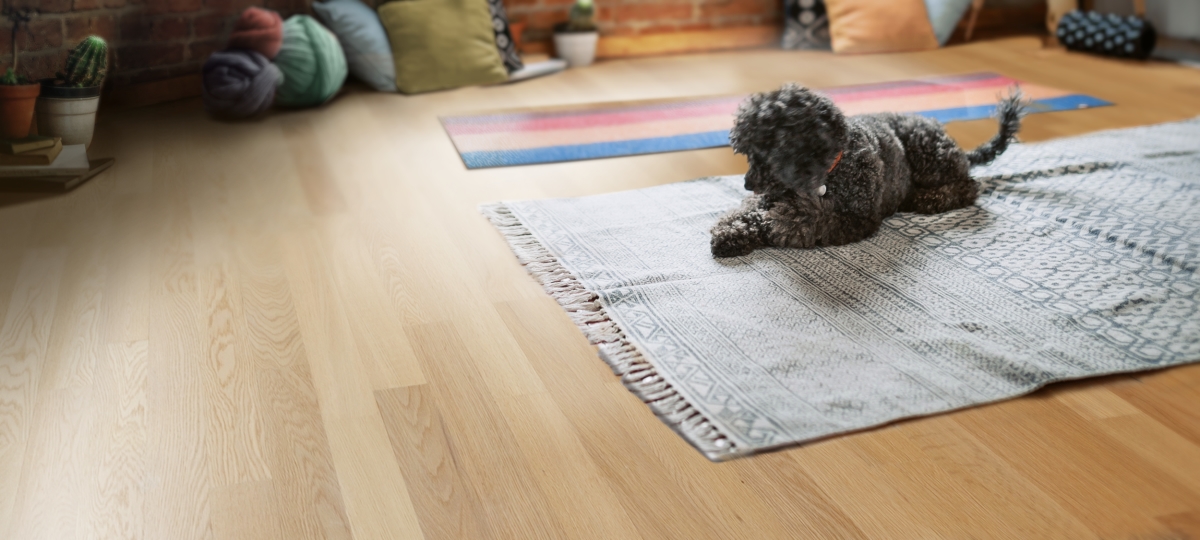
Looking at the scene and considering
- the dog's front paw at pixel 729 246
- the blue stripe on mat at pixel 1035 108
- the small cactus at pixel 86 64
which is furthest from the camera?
the blue stripe on mat at pixel 1035 108

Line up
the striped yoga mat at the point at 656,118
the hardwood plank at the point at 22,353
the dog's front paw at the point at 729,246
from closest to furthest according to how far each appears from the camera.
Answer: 1. the hardwood plank at the point at 22,353
2. the dog's front paw at the point at 729,246
3. the striped yoga mat at the point at 656,118

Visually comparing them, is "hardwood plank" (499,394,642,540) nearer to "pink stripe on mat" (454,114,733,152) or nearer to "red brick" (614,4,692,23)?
"pink stripe on mat" (454,114,733,152)

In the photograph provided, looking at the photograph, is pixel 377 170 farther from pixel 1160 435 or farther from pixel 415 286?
pixel 1160 435

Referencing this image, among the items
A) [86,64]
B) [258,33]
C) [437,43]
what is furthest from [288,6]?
[86,64]

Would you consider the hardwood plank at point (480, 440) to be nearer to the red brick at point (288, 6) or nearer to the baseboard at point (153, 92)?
the baseboard at point (153, 92)

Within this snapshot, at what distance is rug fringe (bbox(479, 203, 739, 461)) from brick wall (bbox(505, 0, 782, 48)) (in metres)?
2.07

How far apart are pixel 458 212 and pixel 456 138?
2.22ft

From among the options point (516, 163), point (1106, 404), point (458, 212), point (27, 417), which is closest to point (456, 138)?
point (516, 163)

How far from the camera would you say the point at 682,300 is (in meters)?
2.05

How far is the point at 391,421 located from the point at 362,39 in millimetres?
2413

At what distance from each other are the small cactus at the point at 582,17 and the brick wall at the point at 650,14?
0.68 ft

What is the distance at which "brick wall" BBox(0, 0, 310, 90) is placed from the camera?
3086 millimetres

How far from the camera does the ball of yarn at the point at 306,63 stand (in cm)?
339

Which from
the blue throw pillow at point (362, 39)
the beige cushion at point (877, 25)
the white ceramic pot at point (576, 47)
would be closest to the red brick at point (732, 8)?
the beige cushion at point (877, 25)
